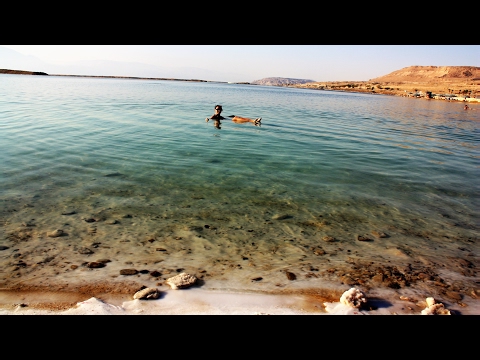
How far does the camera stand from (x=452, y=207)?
321 inches

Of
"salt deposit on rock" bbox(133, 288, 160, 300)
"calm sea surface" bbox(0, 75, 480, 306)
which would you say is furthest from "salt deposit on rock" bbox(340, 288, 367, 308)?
"salt deposit on rock" bbox(133, 288, 160, 300)

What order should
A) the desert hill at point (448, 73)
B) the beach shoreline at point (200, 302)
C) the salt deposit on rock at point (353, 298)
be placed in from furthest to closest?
1. the desert hill at point (448, 73)
2. the salt deposit on rock at point (353, 298)
3. the beach shoreline at point (200, 302)

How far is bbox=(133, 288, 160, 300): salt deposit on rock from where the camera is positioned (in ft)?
13.2

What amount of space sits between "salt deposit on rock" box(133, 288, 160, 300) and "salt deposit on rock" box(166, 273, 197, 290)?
273 millimetres

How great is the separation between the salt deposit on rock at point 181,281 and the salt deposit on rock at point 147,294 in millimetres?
273

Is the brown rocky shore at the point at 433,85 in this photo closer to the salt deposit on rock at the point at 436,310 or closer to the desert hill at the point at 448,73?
the desert hill at the point at 448,73

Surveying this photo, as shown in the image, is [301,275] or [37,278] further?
[301,275]

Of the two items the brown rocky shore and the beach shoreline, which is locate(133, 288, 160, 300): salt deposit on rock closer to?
the beach shoreline

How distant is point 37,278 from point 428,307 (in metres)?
5.85

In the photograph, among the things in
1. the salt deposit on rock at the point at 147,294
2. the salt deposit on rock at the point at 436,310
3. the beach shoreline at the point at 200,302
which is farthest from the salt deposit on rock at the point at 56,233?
the salt deposit on rock at the point at 436,310

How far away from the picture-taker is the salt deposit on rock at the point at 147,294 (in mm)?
4016
